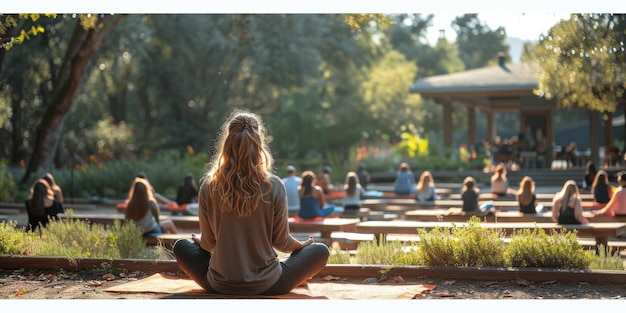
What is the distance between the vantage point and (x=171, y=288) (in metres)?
8.38

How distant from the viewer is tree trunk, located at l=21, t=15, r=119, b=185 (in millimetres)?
20766

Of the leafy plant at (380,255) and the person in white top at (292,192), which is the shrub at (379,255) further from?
the person in white top at (292,192)

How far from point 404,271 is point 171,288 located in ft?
7.26

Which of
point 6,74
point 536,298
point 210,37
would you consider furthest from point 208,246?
point 210,37

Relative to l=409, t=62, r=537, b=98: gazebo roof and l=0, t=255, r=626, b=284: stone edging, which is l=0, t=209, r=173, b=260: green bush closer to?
l=0, t=255, r=626, b=284: stone edging

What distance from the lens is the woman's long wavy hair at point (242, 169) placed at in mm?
7117

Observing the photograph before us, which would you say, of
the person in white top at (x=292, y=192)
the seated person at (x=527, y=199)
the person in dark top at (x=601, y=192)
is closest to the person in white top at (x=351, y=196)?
the person in white top at (x=292, y=192)

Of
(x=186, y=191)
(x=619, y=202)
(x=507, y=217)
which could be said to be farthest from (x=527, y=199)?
(x=186, y=191)

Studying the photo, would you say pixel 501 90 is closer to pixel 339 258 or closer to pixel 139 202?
pixel 139 202

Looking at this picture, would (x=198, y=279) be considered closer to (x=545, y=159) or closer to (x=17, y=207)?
(x=17, y=207)

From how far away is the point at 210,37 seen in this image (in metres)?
38.9

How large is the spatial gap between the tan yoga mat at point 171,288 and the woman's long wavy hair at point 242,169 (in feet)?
2.50

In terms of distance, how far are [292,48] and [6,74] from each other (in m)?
15.6

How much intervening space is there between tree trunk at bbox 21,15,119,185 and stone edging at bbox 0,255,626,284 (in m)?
9.99
